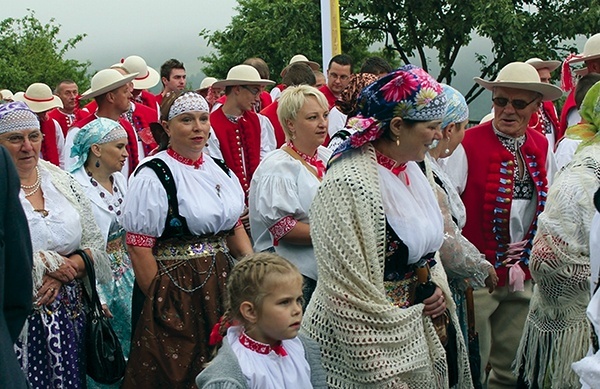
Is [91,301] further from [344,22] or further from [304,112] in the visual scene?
[344,22]

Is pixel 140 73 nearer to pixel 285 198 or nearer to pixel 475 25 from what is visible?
pixel 285 198

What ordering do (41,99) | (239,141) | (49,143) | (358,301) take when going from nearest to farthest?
(358,301)
(239,141)
(49,143)
(41,99)

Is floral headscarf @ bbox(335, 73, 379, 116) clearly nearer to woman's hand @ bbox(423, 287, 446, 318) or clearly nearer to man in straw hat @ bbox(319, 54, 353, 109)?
woman's hand @ bbox(423, 287, 446, 318)

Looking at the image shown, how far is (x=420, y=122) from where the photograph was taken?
418 centimetres

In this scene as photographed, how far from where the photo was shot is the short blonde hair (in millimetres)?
5695

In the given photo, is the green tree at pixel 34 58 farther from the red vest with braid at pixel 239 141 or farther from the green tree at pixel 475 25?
the red vest with braid at pixel 239 141

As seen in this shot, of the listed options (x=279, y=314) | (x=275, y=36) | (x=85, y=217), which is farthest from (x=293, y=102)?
(x=275, y=36)

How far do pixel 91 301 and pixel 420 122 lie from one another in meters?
2.19

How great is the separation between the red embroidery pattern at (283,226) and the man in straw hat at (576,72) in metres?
3.26

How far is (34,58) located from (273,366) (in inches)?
952

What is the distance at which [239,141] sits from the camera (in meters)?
8.07

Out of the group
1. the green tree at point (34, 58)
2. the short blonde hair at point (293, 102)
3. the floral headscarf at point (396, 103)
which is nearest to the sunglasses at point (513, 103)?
the short blonde hair at point (293, 102)

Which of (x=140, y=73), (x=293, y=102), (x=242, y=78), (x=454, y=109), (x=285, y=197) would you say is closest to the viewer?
(x=285, y=197)

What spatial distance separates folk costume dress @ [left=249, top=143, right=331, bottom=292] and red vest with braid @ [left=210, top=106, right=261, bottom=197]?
2396 mm
